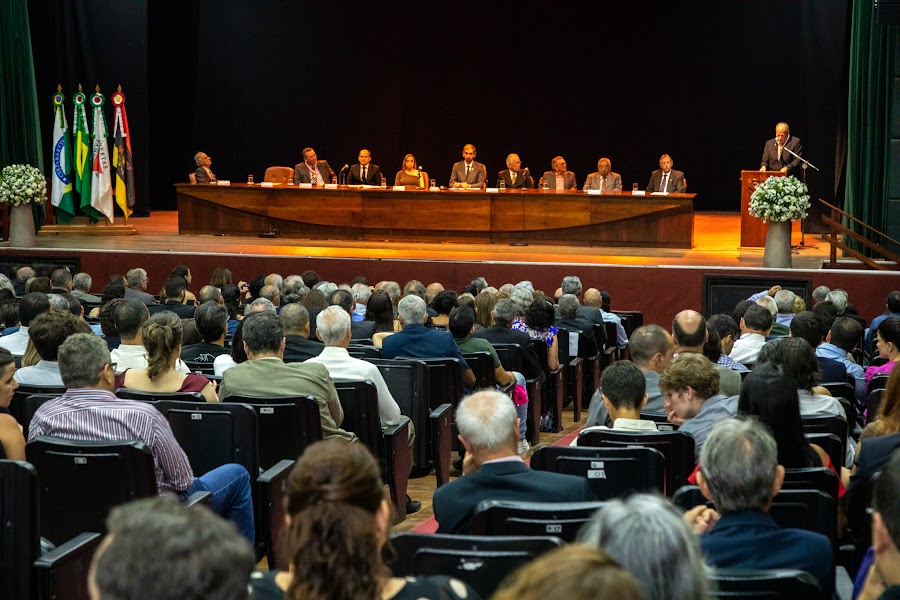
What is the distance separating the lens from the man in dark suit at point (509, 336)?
256 inches

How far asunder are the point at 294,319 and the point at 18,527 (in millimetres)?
2682

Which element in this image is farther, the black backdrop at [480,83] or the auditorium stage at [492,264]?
the black backdrop at [480,83]

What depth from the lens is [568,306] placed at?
25.0ft

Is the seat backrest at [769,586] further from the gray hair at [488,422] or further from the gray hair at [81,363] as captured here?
the gray hair at [81,363]

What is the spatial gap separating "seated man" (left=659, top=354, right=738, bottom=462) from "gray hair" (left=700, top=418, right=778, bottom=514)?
136 centimetres

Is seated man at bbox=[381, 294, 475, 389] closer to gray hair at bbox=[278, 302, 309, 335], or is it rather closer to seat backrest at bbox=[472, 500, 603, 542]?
gray hair at bbox=[278, 302, 309, 335]

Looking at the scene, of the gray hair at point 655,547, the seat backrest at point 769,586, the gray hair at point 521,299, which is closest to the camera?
the gray hair at point 655,547

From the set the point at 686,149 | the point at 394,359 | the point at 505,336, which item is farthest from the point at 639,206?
the point at 394,359

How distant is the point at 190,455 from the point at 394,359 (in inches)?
61.5

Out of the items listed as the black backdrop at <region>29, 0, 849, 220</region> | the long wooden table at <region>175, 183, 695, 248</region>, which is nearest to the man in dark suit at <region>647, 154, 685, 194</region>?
the long wooden table at <region>175, 183, 695, 248</region>

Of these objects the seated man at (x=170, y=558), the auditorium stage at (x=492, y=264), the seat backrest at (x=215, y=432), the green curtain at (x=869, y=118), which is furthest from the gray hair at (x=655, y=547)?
the green curtain at (x=869, y=118)

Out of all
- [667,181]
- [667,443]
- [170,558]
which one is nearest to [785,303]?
[667,443]

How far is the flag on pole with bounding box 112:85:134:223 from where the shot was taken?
46.4ft

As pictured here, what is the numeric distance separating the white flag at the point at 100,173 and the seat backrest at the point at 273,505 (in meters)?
10.7
